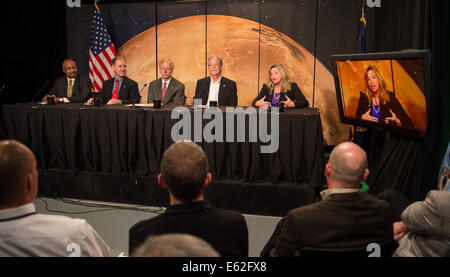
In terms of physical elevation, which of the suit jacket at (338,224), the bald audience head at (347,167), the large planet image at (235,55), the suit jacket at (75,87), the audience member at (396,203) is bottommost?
the audience member at (396,203)

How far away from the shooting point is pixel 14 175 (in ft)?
4.12

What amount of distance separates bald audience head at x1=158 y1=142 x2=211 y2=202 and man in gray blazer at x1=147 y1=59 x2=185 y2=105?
347cm

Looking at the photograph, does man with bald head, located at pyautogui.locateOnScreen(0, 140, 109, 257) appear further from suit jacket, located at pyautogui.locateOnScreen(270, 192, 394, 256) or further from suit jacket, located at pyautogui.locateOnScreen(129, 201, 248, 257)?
suit jacket, located at pyautogui.locateOnScreen(270, 192, 394, 256)

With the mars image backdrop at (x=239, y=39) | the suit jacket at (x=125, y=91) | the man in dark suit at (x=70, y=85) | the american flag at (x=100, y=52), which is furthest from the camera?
the american flag at (x=100, y=52)

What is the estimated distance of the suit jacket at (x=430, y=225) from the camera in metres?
1.56

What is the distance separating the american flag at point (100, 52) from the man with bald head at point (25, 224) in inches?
209

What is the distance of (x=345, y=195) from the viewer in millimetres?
1543

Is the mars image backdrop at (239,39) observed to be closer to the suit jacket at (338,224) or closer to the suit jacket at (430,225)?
the suit jacket at (430,225)

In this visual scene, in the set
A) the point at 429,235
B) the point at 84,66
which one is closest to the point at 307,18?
the point at 84,66

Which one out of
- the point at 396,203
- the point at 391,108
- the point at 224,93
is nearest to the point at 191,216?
the point at 396,203

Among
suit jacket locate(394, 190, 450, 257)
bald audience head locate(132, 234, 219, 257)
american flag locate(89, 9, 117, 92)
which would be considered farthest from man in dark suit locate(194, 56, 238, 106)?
bald audience head locate(132, 234, 219, 257)

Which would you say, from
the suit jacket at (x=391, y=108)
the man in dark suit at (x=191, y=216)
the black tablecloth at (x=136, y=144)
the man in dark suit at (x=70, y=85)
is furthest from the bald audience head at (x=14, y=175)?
the man in dark suit at (x=70, y=85)

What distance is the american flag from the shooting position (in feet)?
20.4
